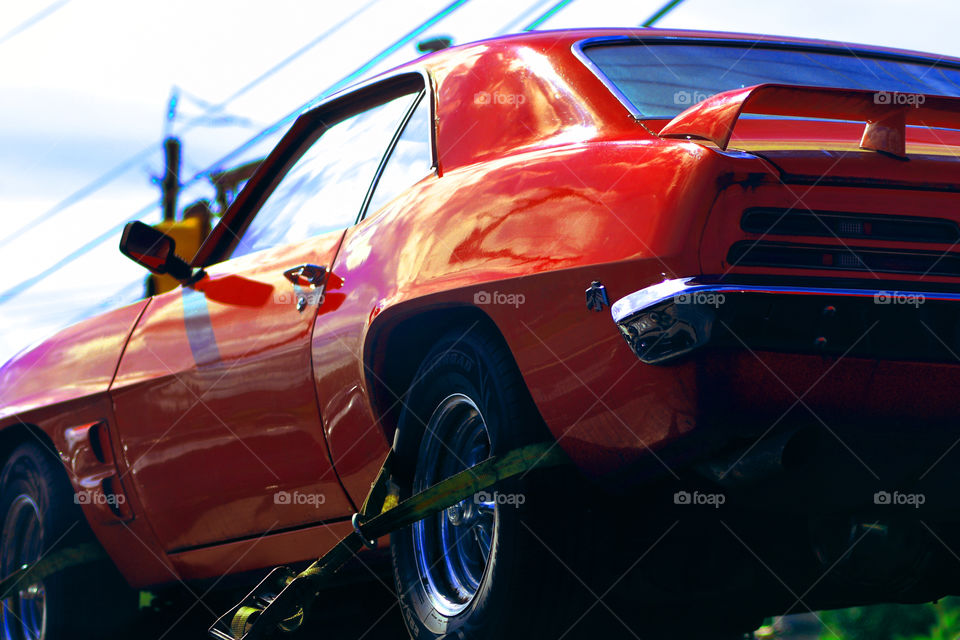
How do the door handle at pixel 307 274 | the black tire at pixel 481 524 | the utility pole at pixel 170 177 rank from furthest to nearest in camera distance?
the utility pole at pixel 170 177, the door handle at pixel 307 274, the black tire at pixel 481 524

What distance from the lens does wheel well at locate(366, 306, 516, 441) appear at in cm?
278

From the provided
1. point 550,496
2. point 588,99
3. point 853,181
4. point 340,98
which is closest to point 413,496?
point 550,496

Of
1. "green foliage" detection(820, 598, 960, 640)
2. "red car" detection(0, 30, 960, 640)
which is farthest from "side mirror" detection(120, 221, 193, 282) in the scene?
"green foliage" detection(820, 598, 960, 640)

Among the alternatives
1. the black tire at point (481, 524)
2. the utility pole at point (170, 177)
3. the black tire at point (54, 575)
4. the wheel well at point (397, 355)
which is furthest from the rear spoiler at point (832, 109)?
the utility pole at point (170, 177)

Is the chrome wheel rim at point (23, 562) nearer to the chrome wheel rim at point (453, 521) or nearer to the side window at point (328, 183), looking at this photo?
the side window at point (328, 183)

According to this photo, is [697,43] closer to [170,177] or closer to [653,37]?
[653,37]

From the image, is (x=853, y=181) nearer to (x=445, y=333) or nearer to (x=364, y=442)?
(x=445, y=333)

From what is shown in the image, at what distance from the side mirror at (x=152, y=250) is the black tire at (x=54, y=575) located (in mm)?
983

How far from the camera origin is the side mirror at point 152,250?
389 centimetres

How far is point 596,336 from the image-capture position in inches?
86.9

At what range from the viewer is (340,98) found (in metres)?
3.68

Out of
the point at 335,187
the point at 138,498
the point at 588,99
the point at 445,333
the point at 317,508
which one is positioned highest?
the point at 588,99

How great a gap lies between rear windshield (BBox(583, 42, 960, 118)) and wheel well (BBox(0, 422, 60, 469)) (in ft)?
9.10

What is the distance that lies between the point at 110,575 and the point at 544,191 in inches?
110
